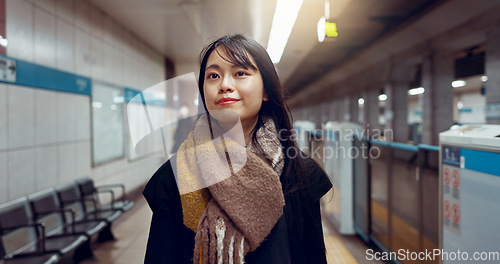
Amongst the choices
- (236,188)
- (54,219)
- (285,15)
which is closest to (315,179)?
(236,188)

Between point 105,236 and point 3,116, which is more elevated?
point 3,116

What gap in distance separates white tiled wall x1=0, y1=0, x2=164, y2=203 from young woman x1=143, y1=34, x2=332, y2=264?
1.42 meters

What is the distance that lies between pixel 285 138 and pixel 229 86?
268 millimetres

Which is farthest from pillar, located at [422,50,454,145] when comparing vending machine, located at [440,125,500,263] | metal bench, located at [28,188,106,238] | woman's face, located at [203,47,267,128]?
woman's face, located at [203,47,267,128]

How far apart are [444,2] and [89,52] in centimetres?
574

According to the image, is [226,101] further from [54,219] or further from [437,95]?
[437,95]

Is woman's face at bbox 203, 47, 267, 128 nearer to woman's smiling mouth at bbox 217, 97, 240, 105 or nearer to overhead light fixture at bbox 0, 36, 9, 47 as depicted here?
woman's smiling mouth at bbox 217, 97, 240, 105

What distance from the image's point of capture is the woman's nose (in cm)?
84

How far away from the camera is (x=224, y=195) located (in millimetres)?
789

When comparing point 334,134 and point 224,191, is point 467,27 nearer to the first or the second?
point 334,134

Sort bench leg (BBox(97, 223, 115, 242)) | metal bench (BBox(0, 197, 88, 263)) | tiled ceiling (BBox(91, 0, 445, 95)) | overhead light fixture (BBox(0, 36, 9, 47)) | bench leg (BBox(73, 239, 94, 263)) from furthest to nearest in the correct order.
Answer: bench leg (BBox(97, 223, 115, 242)) < tiled ceiling (BBox(91, 0, 445, 95)) < bench leg (BBox(73, 239, 94, 263)) < overhead light fixture (BBox(0, 36, 9, 47)) < metal bench (BBox(0, 197, 88, 263))

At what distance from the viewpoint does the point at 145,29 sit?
19.1ft

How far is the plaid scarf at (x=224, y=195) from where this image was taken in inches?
30.8

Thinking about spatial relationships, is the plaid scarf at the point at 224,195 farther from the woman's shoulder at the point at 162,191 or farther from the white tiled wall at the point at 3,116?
the white tiled wall at the point at 3,116
